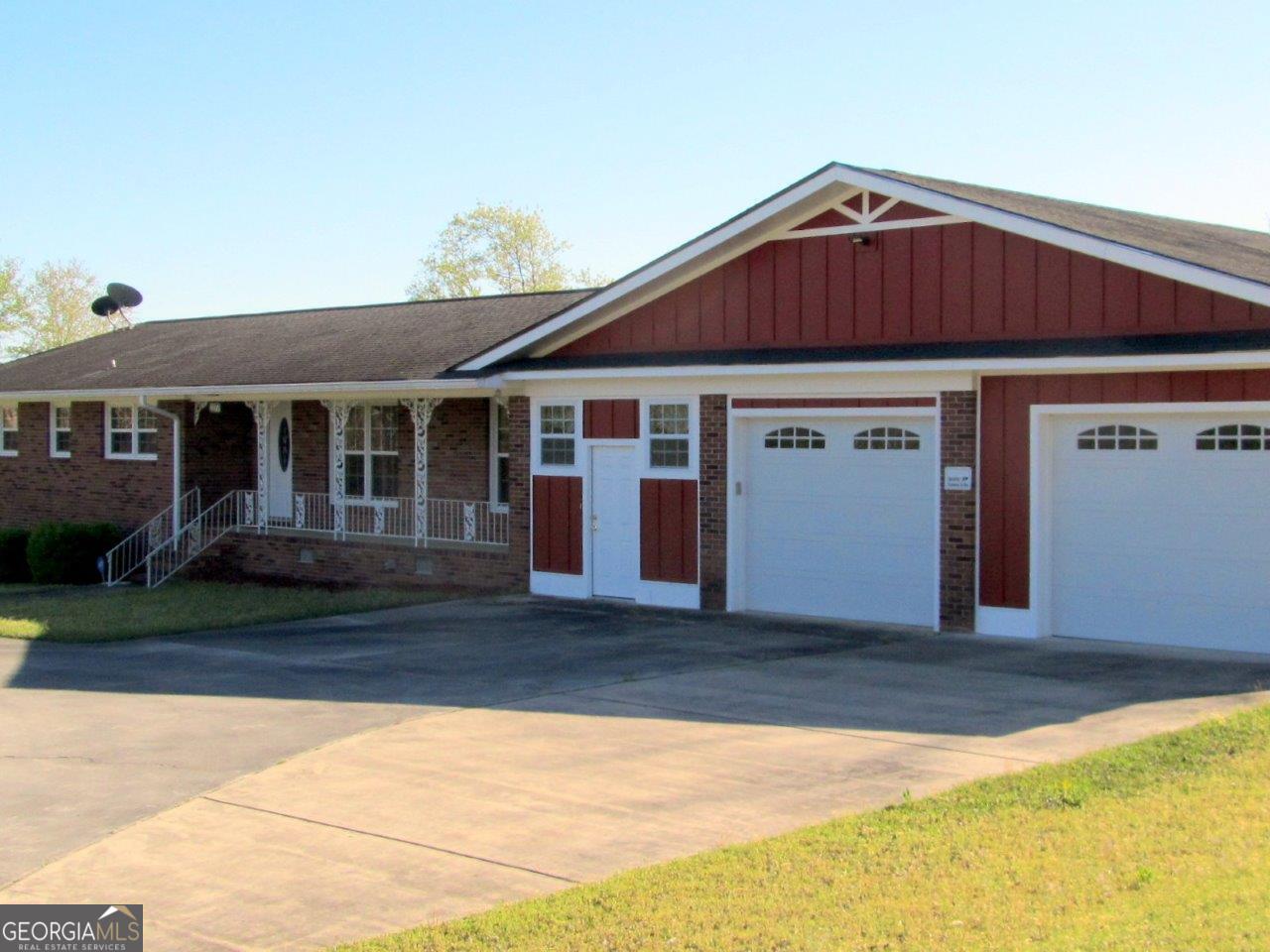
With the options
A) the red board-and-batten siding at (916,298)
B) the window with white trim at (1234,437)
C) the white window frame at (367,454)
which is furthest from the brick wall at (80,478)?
the window with white trim at (1234,437)

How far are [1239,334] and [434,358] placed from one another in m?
12.0

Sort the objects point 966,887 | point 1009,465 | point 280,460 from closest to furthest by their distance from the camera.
A: point 966,887
point 1009,465
point 280,460

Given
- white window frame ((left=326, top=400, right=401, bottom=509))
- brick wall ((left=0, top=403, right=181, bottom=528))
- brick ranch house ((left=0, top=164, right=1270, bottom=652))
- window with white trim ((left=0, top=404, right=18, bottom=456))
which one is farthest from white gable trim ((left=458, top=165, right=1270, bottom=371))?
window with white trim ((left=0, top=404, right=18, bottom=456))

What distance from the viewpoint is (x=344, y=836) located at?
812 centimetres

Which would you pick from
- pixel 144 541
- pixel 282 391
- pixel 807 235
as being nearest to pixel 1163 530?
pixel 807 235

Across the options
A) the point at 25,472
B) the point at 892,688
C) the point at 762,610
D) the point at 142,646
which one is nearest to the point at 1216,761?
the point at 892,688

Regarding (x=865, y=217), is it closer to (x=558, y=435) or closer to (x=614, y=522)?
(x=614, y=522)

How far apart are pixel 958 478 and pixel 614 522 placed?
4940 millimetres

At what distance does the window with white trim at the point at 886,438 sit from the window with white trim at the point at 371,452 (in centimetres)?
1022

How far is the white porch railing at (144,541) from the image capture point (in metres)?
25.5

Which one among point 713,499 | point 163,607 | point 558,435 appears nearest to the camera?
point 713,499

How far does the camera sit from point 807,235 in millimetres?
16672

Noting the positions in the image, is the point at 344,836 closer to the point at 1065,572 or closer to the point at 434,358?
the point at 1065,572

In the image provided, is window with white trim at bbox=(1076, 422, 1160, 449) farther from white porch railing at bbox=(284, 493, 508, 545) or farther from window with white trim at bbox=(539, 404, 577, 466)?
white porch railing at bbox=(284, 493, 508, 545)
